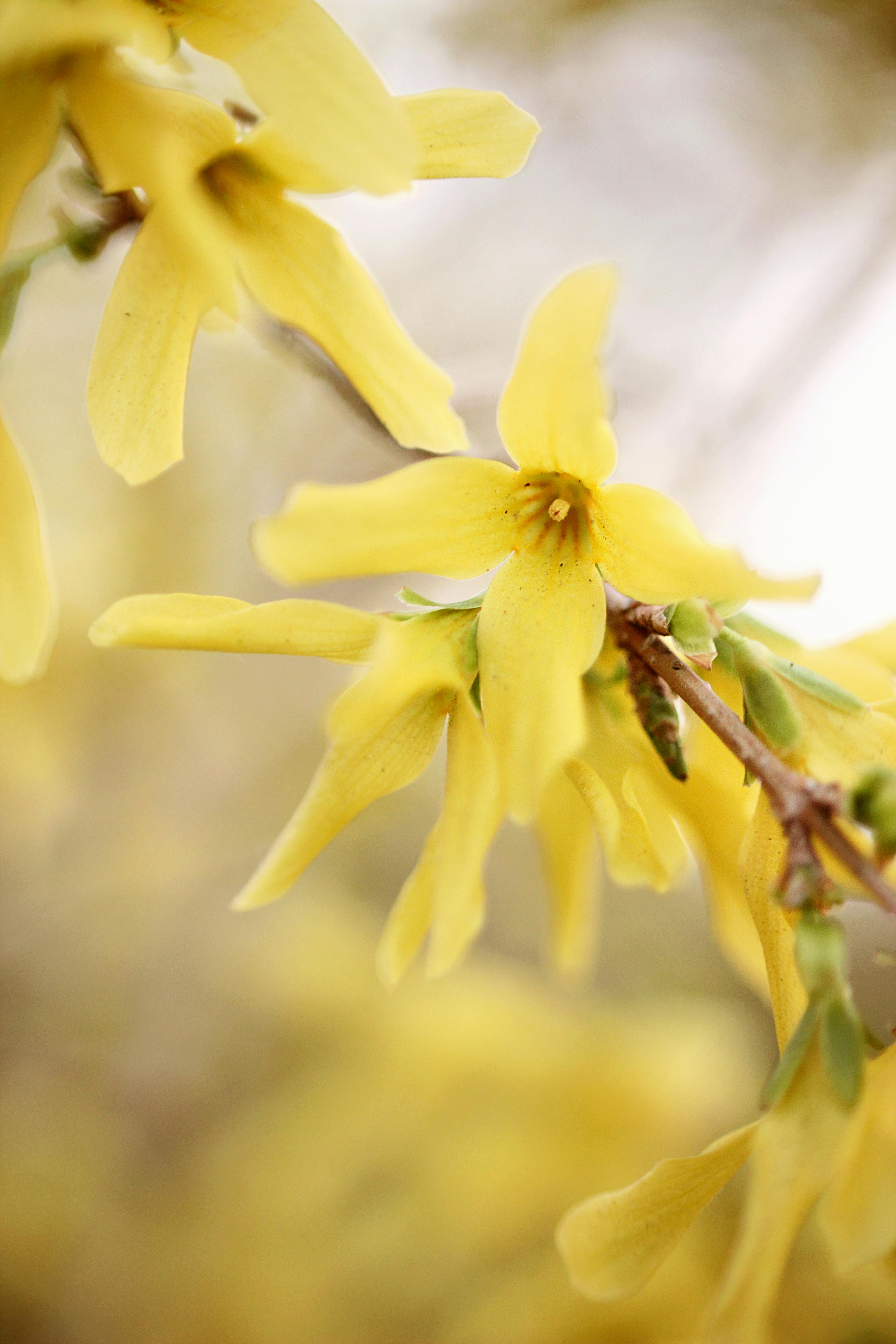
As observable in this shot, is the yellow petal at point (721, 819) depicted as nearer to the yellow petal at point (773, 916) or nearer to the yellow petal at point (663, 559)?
the yellow petal at point (773, 916)

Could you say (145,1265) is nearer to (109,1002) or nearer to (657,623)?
(109,1002)

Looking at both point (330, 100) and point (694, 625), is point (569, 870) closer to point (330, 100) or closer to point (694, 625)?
point (694, 625)

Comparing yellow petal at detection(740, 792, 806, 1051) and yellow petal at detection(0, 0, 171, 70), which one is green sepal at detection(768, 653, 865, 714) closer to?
yellow petal at detection(740, 792, 806, 1051)

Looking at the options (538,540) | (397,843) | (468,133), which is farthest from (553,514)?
(397,843)

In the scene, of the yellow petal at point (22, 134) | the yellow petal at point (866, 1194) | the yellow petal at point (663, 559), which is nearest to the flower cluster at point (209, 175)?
the yellow petal at point (22, 134)

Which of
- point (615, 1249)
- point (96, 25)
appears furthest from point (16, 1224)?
point (96, 25)
